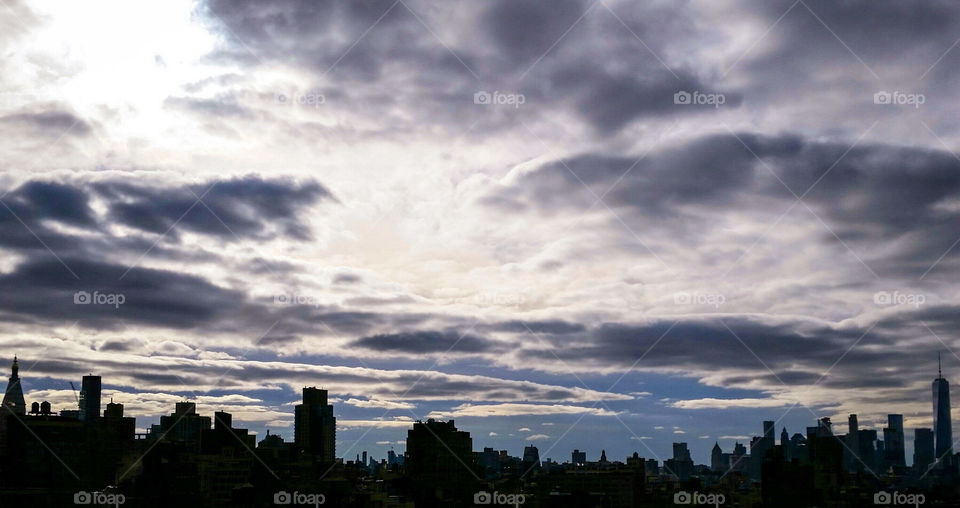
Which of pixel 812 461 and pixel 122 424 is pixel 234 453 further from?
pixel 812 461

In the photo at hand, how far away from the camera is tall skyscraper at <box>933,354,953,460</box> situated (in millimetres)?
100125

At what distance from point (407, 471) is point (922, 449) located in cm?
6511

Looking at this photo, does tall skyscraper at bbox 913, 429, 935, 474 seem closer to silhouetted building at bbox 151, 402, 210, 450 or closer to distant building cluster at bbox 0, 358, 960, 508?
distant building cluster at bbox 0, 358, 960, 508

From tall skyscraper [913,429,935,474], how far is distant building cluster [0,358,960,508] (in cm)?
19

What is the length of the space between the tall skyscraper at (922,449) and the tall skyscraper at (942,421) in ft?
3.79

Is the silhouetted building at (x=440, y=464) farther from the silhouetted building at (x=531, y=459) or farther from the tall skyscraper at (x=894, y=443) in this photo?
the tall skyscraper at (x=894, y=443)

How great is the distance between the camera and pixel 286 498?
81.4 meters

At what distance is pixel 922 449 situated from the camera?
123438mm

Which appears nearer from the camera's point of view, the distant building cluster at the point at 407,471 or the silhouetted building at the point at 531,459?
the distant building cluster at the point at 407,471

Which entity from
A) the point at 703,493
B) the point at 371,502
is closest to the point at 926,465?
the point at 703,493

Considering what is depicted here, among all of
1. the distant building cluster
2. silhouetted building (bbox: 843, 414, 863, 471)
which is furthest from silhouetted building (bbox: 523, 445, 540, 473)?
silhouetted building (bbox: 843, 414, 863, 471)

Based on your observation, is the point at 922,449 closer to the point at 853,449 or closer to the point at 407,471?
the point at 853,449

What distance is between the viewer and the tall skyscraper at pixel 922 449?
119 meters

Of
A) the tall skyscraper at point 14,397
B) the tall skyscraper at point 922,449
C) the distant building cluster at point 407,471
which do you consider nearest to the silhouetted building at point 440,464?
the distant building cluster at point 407,471
